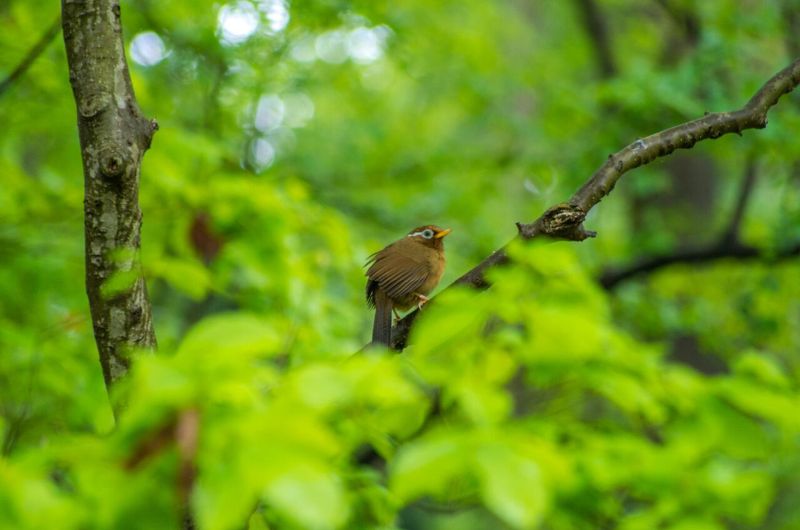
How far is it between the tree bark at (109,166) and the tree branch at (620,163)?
3.39 ft

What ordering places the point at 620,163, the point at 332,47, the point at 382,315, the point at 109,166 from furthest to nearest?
1. the point at 332,47
2. the point at 382,315
3. the point at 620,163
4. the point at 109,166

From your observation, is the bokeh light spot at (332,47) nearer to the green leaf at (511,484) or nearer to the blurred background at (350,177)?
the blurred background at (350,177)

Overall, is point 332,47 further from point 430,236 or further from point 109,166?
point 109,166

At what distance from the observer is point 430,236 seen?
5891 millimetres

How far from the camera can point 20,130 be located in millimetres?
6543

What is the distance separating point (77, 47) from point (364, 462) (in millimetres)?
3079

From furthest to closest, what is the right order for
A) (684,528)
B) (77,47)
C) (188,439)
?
(77,47) → (684,528) → (188,439)

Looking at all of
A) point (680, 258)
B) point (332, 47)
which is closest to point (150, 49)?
point (332, 47)

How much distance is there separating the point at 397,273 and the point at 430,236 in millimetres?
882

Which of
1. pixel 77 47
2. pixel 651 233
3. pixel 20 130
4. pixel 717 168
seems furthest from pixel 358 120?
pixel 77 47

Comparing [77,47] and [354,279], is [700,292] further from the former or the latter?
[77,47]

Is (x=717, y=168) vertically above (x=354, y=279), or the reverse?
(x=717, y=168)

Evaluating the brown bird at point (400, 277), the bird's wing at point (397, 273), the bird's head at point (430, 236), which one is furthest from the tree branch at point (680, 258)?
the bird's wing at point (397, 273)

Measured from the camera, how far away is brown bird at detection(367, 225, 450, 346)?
4.98 metres
